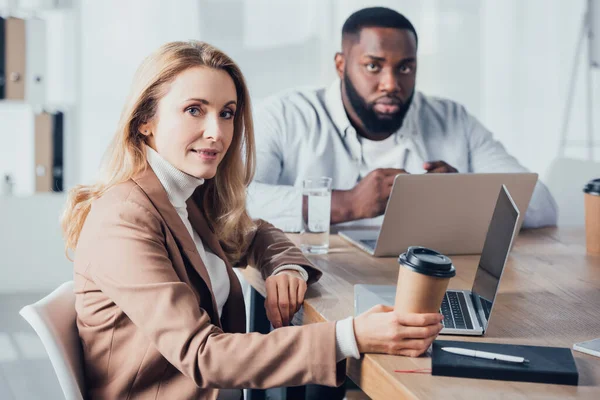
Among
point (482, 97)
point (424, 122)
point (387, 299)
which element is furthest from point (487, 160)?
point (387, 299)

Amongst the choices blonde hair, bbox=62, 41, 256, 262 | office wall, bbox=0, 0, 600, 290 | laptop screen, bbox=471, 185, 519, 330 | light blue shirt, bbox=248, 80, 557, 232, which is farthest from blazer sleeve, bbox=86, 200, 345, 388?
office wall, bbox=0, 0, 600, 290

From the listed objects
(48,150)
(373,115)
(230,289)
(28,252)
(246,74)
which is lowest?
(28,252)

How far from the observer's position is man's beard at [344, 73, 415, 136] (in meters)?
2.94

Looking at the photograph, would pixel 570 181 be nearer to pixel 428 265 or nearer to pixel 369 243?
pixel 369 243

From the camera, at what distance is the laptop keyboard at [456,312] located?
4.26ft

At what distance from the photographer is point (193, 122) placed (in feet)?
4.72

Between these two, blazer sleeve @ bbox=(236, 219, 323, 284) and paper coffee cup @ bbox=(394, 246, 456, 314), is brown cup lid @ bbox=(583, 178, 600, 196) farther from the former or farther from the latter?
paper coffee cup @ bbox=(394, 246, 456, 314)

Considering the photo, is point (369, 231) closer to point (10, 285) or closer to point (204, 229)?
point (204, 229)

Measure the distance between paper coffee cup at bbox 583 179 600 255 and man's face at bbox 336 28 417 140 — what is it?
1.13m

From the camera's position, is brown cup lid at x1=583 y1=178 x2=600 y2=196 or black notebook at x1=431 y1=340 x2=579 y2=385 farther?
brown cup lid at x1=583 y1=178 x2=600 y2=196

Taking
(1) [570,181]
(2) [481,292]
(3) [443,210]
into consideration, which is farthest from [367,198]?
(1) [570,181]

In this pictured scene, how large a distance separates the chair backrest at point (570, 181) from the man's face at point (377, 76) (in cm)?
66

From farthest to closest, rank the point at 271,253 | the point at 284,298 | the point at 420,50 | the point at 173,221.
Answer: the point at 420,50 → the point at 271,253 → the point at 284,298 → the point at 173,221

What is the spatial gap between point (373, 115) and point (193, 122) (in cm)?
161
